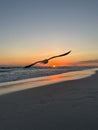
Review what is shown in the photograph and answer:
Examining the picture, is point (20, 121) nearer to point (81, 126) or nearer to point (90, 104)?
point (81, 126)

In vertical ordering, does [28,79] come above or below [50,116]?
above

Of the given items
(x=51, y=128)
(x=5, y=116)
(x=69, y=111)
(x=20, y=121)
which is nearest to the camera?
(x=51, y=128)

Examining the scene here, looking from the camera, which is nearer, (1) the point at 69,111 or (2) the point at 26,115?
(2) the point at 26,115

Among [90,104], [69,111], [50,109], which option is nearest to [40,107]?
[50,109]

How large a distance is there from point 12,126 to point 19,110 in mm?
1431

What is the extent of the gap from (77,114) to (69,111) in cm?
39

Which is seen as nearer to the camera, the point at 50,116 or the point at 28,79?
the point at 50,116

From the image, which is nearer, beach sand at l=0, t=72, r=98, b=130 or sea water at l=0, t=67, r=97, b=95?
beach sand at l=0, t=72, r=98, b=130

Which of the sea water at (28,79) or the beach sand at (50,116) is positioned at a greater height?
the sea water at (28,79)

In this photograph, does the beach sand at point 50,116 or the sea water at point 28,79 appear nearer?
the beach sand at point 50,116

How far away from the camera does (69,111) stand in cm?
625

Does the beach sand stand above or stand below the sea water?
below

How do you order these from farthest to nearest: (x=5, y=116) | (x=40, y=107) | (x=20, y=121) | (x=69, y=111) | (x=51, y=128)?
(x=40, y=107), (x=69, y=111), (x=5, y=116), (x=20, y=121), (x=51, y=128)

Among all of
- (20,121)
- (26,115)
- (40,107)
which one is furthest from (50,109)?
(20,121)
